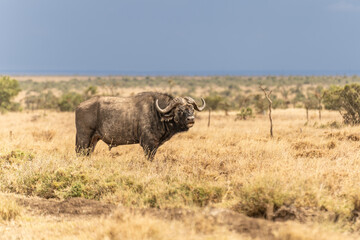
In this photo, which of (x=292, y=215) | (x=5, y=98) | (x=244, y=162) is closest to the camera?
(x=292, y=215)

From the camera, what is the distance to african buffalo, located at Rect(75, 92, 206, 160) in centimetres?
1004

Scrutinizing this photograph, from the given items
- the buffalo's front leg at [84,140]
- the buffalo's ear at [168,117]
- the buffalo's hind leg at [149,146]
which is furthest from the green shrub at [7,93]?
the buffalo's ear at [168,117]

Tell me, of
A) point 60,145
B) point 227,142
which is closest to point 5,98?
point 60,145

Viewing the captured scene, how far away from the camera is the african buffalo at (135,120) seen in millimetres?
10039

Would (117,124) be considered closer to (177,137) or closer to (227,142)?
(227,142)

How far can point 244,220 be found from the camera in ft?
19.2

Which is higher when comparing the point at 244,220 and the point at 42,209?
the point at 244,220

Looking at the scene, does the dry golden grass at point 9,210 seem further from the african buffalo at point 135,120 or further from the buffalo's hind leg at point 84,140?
the buffalo's hind leg at point 84,140

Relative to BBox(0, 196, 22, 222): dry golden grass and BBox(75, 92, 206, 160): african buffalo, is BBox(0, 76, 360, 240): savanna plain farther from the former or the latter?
BBox(75, 92, 206, 160): african buffalo

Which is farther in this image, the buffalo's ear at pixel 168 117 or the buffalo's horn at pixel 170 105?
the buffalo's ear at pixel 168 117

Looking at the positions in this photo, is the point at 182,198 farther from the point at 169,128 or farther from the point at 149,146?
the point at 169,128

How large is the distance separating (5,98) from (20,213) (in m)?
35.3

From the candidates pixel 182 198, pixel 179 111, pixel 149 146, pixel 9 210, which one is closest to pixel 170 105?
pixel 179 111

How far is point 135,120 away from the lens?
410 inches
